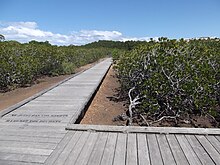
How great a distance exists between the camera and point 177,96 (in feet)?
19.5

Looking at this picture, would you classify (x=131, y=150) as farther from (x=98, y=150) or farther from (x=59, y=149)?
(x=59, y=149)

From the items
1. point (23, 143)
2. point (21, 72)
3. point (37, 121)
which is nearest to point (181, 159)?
point (23, 143)

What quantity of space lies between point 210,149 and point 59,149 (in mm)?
1984

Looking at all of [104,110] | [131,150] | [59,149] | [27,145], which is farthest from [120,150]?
[104,110]

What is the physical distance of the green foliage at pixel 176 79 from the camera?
18.9ft

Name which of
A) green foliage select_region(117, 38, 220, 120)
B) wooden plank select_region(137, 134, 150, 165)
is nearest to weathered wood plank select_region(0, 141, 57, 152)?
wooden plank select_region(137, 134, 150, 165)

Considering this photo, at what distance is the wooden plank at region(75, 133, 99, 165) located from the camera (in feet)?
9.27

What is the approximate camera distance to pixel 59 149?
3170 mm

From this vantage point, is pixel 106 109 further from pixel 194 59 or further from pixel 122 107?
pixel 194 59

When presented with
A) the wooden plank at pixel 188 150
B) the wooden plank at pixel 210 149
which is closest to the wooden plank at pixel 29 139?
the wooden plank at pixel 188 150

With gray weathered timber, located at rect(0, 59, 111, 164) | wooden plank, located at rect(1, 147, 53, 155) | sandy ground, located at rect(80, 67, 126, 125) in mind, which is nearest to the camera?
gray weathered timber, located at rect(0, 59, 111, 164)

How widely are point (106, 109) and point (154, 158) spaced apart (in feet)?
15.0

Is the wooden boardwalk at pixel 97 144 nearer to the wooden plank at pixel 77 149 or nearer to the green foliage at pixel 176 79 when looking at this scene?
the wooden plank at pixel 77 149

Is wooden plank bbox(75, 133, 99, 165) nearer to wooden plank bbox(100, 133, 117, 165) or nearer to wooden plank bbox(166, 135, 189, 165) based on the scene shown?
wooden plank bbox(100, 133, 117, 165)
